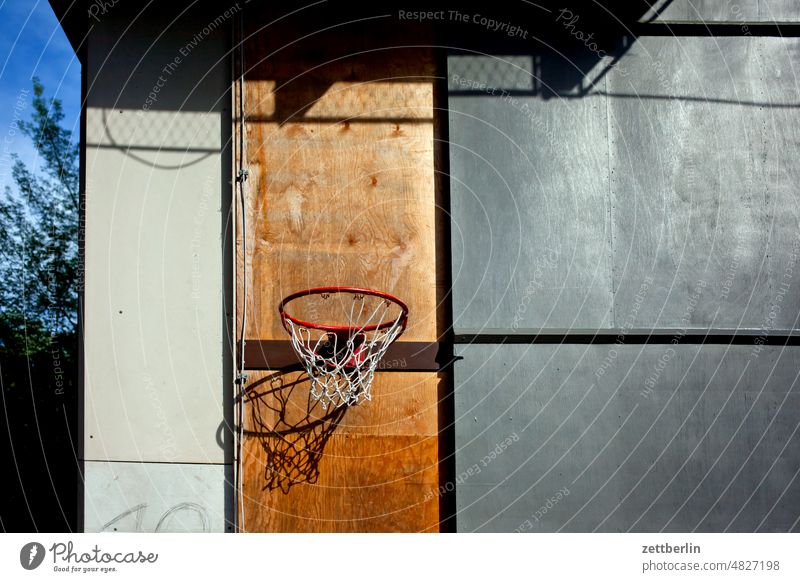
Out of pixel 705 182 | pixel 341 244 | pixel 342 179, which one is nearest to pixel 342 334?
pixel 341 244

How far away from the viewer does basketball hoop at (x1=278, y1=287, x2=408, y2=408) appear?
451 centimetres

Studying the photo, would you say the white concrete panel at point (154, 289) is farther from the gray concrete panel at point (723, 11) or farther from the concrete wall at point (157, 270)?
the gray concrete panel at point (723, 11)

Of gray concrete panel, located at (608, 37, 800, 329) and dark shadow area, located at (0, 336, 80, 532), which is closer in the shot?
gray concrete panel, located at (608, 37, 800, 329)

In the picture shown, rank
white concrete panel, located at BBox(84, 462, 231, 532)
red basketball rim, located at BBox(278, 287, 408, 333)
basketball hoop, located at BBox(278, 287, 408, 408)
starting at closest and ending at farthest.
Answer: red basketball rim, located at BBox(278, 287, 408, 333), basketball hoop, located at BBox(278, 287, 408, 408), white concrete panel, located at BBox(84, 462, 231, 532)

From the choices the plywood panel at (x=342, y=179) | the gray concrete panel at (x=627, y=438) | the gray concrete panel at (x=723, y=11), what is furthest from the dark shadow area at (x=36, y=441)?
the gray concrete panel at (x=723, y=11)

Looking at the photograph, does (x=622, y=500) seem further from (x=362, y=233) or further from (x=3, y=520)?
(x=3, y=520)

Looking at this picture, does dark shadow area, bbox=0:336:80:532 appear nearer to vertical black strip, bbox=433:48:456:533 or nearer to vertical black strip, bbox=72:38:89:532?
vertical black strip, bbox=72:38:89:532

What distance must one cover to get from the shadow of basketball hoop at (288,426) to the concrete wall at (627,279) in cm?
106

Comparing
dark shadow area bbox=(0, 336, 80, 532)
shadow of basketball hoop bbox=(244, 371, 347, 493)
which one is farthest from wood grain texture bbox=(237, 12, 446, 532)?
dark shadow area bbox=(0, 336, 80, 532)

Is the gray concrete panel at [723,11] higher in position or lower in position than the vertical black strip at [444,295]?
higher

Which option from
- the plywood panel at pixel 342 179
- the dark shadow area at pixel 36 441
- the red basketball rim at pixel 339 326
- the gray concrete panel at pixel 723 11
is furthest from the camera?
the dark shadow area at pixel 36 441

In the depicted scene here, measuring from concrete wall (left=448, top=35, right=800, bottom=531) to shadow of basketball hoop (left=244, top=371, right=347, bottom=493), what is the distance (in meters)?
1.06

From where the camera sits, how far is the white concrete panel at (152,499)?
15.5 ft

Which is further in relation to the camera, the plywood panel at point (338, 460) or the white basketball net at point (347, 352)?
the plywood panel at point (338, 460)
